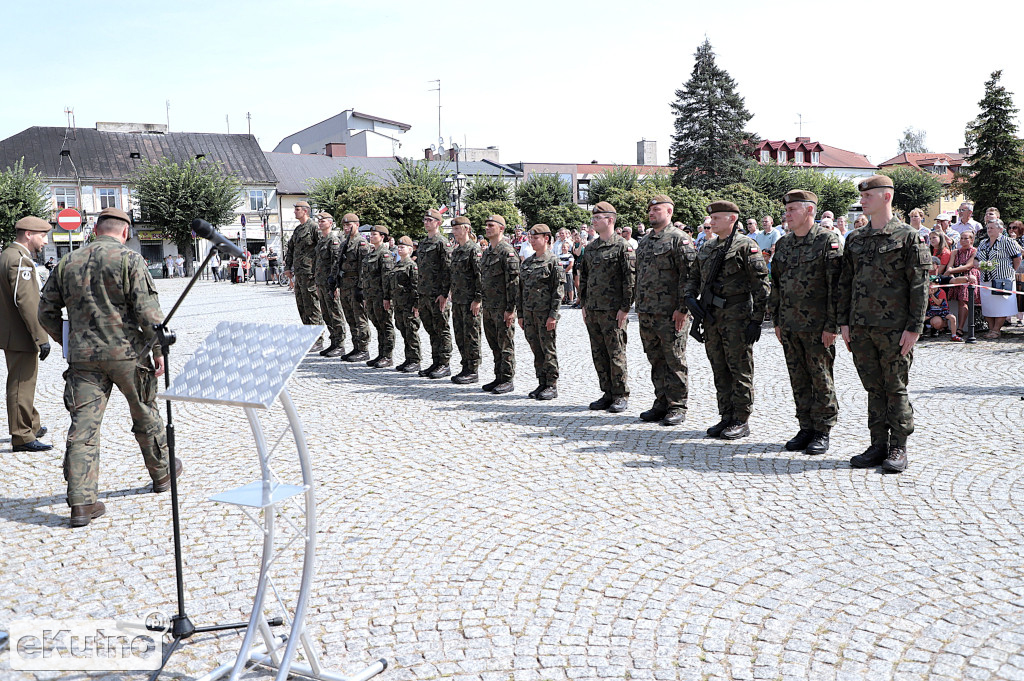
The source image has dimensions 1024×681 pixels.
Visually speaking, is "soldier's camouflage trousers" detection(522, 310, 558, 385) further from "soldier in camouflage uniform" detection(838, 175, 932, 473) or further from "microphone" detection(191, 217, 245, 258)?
"microphone" detection(191, 217, 245, 258)

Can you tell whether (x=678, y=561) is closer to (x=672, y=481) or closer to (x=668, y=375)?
(x=672, y=481)

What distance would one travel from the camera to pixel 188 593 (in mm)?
4195

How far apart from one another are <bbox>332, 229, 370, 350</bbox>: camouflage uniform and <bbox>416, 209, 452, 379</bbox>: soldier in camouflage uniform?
70.8 inches

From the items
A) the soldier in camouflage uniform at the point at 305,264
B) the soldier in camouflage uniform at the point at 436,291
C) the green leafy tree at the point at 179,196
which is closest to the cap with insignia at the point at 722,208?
the soldier in camouflage uniform at the point at 436,291

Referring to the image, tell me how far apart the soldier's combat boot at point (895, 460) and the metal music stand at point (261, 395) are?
13.4 ft

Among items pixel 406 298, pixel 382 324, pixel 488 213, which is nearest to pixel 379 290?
pixel 382 324

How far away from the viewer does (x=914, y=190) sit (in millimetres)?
74625

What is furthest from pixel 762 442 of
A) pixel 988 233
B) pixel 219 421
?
pixel 988 233

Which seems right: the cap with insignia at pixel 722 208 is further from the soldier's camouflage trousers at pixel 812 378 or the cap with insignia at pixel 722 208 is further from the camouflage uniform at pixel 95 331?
the camouflage uniform at pixel 95 331

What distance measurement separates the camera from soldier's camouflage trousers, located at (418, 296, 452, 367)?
10703mm

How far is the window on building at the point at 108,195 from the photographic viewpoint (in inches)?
2377

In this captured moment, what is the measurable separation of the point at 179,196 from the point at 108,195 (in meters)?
11.5

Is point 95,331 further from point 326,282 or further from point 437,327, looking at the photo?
point 326,282

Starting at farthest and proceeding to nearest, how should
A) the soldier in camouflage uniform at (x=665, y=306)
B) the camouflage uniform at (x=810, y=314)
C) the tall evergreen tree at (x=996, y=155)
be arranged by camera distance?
the tall evergreen tree at (x=996, y=155) → the soldier in camouflage uniform at (x=665, y=306) → the camouflage uniform at (x=810, y=314)
